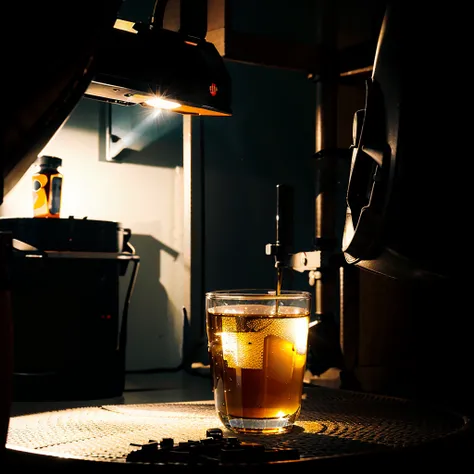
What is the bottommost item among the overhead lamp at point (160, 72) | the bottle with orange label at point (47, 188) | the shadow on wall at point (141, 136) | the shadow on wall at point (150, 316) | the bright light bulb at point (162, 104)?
the shadow on wall at point (150, 316)

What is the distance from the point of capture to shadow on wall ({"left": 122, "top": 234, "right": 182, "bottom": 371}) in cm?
164

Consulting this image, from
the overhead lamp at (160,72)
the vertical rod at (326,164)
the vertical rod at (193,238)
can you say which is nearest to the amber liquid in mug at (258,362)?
the overhead lamp at (160,72)

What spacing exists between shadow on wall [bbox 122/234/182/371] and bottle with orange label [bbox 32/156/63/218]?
0.97ft

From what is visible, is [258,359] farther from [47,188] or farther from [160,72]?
[47,188]

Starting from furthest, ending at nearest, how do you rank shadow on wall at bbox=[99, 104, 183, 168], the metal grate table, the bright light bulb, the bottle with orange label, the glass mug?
shadow on wall at bbox=[99, 104, 183, 168] → the bottle with orange label → the bright light bulb → the glass mug → the metal grate table

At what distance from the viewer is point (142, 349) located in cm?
164

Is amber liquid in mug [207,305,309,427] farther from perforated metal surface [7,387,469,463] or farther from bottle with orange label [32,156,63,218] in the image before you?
bottle with orange label [32,156,63,218]

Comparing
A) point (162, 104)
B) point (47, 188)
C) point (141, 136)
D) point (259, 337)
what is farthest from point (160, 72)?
point (141, 136)

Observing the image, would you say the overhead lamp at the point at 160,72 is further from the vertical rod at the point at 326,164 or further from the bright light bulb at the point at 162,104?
the vertical rod at the point at 326,164

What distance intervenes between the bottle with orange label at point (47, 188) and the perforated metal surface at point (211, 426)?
0.67 m

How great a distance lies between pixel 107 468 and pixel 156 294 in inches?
47.4

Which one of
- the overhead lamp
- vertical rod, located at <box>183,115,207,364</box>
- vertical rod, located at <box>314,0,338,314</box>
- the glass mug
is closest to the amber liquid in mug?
the glass mug

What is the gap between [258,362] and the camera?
0.66 metres

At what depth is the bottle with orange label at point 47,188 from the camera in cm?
137
